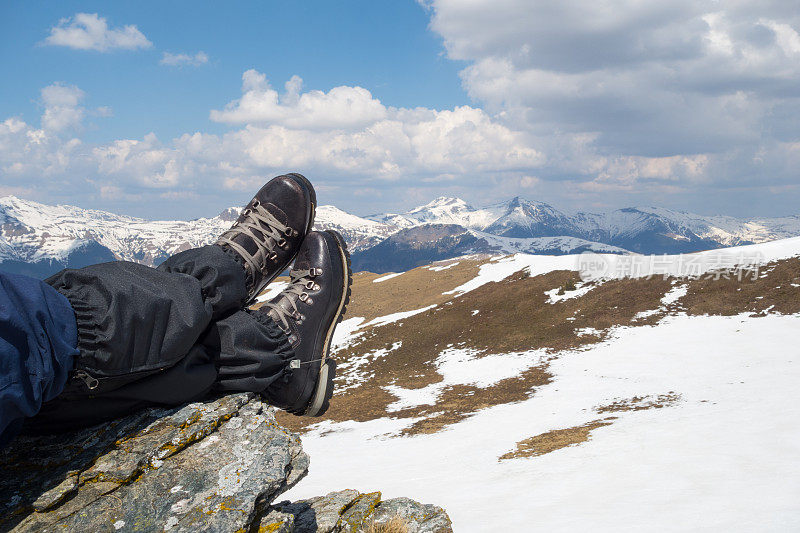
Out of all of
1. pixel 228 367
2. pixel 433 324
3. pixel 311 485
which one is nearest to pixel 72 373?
pixel 228 367

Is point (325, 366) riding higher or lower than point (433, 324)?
higher

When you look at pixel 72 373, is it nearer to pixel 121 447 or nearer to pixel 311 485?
pixel 121 447

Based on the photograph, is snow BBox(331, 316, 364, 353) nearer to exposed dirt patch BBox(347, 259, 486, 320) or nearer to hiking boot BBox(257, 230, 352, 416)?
exposed dirt patch BBox(347, 259, 486, 320)

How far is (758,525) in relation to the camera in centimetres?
466

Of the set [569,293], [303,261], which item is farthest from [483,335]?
[303,261]

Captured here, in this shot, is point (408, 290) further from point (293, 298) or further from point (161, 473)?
point (161, 473)

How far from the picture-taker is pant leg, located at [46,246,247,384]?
2.52 metres

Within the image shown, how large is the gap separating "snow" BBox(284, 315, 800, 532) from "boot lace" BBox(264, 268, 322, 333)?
359 centimetres

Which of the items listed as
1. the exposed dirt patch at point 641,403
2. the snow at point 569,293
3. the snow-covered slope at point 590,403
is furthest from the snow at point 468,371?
the snow at point 569,293

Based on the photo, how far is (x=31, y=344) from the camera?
85.9 inches

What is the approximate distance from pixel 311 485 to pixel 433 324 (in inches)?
728

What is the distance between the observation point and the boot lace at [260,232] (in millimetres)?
4285

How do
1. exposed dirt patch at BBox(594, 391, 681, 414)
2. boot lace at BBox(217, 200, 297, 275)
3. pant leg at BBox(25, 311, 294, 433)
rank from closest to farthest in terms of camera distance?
pant leg at BBox(25, 311, 294, 433)
boot lace at BBox(217, 200, 297, 275)
exposed dirt patch at BBox(594, 391, 681, 414)

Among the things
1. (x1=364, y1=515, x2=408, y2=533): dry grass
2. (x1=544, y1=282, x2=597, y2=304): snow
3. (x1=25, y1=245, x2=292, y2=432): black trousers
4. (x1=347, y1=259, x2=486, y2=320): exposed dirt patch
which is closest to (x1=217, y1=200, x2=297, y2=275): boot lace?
(x1=25, y1=245, x2=292, y2=432): black trousers
